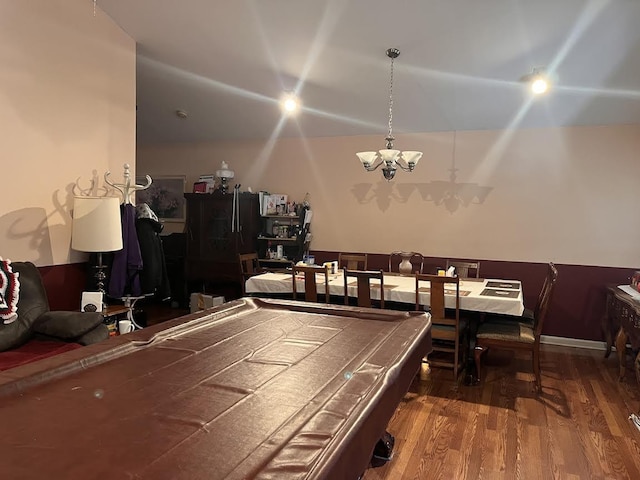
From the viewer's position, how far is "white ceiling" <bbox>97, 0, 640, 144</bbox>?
3.39 metres

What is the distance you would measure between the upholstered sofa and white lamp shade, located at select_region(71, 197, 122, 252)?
0.50 m

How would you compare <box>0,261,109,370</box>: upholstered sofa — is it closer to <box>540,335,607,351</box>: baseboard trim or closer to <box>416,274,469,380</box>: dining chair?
<box>416,274,469,380</box>: dining chair

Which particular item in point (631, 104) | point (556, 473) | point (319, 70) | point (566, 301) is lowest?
point (556, 473)

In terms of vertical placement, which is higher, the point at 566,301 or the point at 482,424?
the point at 566,301

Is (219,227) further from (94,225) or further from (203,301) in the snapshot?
(94,225)

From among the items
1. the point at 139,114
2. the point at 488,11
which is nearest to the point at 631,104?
the point at 488,11

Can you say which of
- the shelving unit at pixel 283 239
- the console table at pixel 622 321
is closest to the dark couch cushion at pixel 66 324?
the shelving unit at pixel 283 239

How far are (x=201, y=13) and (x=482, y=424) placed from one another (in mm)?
3732

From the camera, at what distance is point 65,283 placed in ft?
12.2

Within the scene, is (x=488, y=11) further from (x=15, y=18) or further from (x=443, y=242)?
(x=15, y=18)

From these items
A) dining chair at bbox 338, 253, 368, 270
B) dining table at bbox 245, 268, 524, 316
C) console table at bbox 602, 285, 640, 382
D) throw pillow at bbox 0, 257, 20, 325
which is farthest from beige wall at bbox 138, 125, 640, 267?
throw pillow at bbox 0, 257, 20, 325

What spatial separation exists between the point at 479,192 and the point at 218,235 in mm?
3231

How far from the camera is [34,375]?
1470mm

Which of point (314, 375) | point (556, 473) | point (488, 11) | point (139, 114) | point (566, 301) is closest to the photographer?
point (314, 375)
